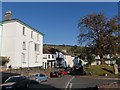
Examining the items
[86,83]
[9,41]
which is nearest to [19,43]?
[9,41]

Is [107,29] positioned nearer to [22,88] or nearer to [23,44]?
[23,44]

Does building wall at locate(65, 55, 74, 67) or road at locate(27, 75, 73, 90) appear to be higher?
building wall at locate(65, 55, 74, 67)

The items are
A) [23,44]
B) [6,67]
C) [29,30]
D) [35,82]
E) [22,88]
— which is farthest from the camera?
[29,30]

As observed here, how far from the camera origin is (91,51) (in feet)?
191

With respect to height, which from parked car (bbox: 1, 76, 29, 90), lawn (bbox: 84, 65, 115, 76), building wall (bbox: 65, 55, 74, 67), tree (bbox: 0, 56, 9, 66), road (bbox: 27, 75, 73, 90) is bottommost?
road (bbox: 27, 75, 73, 90)

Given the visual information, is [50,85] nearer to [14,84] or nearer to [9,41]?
[14,84]

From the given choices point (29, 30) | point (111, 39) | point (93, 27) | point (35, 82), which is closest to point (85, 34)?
point (93, 27)

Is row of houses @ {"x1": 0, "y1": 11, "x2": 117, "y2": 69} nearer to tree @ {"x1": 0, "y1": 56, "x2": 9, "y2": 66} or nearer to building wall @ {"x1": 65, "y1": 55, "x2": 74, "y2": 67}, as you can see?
tree @ {"x1": 0, "y1": 56, "x2": 9, "y2": 66}

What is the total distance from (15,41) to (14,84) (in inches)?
1012

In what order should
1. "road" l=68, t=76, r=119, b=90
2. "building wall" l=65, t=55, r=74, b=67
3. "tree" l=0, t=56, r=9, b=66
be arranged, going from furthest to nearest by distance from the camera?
"building wall" l=65, t=55, r=74, b=67 < "tree" l=0, t=56, r=9, b=66 < "road" l=68, t=76, r=119, b=90

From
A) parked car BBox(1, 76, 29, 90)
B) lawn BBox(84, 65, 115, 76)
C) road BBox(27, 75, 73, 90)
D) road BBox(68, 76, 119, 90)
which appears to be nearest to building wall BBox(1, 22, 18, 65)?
lawn BBox(84, 65, 115, 76)

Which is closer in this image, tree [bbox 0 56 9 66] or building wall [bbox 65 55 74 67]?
tree [bbox 0 56 9 66]

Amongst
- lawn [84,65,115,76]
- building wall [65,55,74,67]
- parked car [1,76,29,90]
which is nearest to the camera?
parked car [1,76,29,90]

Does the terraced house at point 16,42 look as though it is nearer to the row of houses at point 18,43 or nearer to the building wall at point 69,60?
the row of houses at point 18,43
